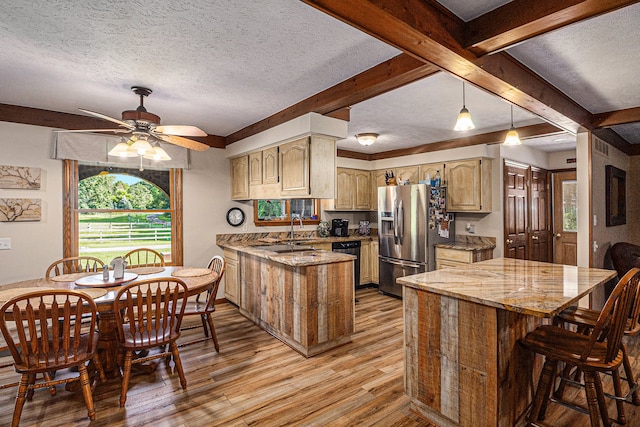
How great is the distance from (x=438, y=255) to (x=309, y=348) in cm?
255

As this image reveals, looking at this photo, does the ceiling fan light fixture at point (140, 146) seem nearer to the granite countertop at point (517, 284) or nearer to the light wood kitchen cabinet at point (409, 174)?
the granite countertop at point (517, 284)

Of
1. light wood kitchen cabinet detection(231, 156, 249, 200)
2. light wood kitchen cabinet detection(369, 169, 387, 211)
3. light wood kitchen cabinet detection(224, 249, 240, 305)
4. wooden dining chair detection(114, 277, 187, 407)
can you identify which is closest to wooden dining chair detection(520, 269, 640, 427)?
wooden dining chair detection(114, 277, 187, 407)

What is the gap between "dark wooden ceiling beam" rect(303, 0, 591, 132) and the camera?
142cm

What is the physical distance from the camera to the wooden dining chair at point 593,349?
1.72 meters

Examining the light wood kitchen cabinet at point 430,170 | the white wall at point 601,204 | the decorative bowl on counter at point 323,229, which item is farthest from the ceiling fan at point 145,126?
the white wall at point 601,204

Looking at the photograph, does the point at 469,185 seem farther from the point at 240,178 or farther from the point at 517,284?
the point at 240,178

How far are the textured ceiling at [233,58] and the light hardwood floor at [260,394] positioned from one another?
2358mm

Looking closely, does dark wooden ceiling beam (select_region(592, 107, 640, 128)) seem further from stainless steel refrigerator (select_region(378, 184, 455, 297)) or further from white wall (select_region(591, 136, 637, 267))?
stainless steel refrigerator (select_region(378, 184, 455, 297))

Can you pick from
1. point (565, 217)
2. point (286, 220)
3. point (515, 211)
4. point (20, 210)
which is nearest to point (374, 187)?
point (286, 220)

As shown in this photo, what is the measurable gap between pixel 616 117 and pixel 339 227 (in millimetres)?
3705

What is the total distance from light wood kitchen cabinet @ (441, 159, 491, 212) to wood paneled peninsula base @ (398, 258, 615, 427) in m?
2.41

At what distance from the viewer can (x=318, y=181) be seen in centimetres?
334

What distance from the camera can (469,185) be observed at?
4.75 meters

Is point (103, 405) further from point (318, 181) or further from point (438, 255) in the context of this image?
point (438, 255)
